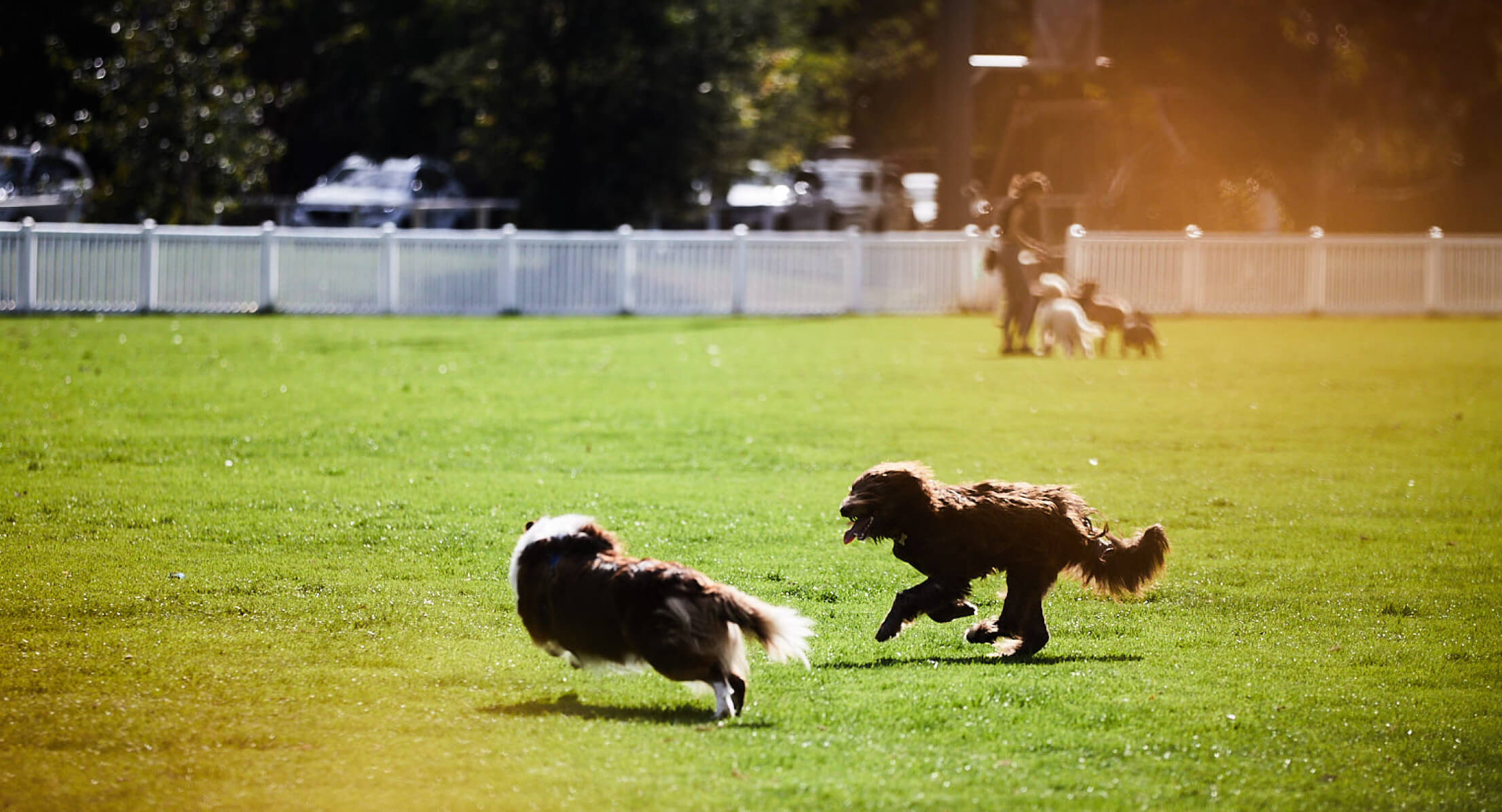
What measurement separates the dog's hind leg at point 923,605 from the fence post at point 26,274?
21.6 meters

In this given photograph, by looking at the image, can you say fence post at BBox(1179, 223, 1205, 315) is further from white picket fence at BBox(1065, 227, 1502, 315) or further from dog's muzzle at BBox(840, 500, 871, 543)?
dog's muzzle at BBox(840, 500, 871, 543)

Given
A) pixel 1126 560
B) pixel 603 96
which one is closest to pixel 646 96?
pixel 603 96

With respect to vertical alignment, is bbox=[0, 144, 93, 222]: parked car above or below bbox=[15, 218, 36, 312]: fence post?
above

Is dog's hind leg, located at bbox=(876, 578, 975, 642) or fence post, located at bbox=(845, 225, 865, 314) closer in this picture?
dog's hind leg, located at bbox=(876, 578, 975, 642)

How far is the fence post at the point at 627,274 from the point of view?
86.5ft

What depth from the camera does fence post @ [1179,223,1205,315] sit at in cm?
2748

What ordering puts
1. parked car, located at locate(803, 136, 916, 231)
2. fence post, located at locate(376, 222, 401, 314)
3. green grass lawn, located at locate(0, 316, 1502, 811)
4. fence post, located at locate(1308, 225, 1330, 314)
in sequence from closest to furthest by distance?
green grass lawn, located at locate(0, 316, 1502, 811), fence post, located at locate(376, 222, 401, 314), fence post, located at locate(1308, 225, 1330, 314), parked car, located at locate(803, 136, 916, 231)

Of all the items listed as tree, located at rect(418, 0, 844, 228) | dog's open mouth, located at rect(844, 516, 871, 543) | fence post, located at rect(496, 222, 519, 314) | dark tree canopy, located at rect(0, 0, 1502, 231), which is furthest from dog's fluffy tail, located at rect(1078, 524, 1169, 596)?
tree, located at rect(418, 0, 844, 228)

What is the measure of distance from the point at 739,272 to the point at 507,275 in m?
3.87

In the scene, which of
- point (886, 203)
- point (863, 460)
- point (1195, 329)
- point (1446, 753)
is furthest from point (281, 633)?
point (886, 203)

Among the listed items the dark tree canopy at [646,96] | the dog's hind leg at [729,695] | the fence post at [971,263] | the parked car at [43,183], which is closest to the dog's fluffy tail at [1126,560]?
the dog's hind leg at [729,695]

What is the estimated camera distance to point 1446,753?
524 centimetres

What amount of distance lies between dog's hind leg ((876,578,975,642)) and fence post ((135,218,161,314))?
836 inches

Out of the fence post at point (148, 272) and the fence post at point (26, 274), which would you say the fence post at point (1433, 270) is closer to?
the fence post at point (148, 272)
